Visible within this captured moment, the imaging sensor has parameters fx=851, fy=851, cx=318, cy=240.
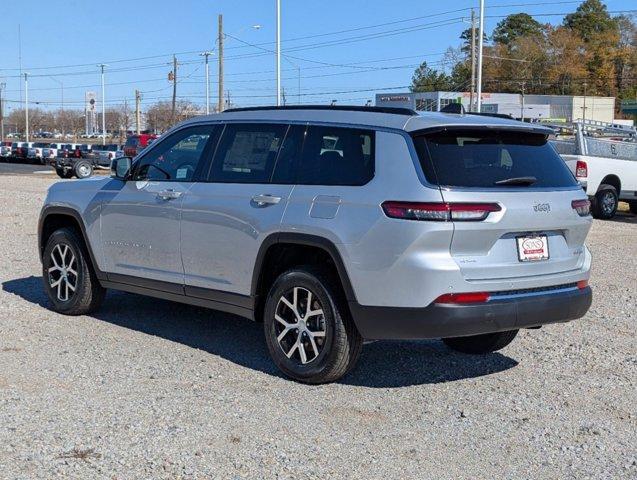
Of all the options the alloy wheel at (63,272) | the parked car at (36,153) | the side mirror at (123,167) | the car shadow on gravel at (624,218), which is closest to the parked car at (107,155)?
the parked car at (36,153)

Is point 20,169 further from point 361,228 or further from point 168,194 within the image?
point 361,228

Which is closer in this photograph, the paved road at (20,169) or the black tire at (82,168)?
the black tire at (82,168)

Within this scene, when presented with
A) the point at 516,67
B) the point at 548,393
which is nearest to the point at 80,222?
the point at 548,393

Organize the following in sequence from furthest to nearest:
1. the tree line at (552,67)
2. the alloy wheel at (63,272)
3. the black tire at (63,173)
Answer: the tree line at (552,67) < the black tire at (63,173) < the alloy wheel at (63,272)

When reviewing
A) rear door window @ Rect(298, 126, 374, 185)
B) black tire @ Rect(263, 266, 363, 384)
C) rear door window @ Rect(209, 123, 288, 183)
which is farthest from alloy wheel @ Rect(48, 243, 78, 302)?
rear door window @ Rect(298, 126, 374, 185)

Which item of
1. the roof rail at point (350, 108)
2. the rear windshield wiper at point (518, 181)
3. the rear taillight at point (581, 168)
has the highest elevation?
the roof rail at point (350, 108)

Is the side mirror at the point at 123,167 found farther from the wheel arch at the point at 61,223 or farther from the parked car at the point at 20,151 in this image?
the parked car at the point at 20,151

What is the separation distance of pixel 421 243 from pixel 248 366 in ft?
5.93

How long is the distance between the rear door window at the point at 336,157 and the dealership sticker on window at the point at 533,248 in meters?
1.05

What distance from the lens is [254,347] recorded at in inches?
265

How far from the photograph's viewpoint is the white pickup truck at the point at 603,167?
18203mm

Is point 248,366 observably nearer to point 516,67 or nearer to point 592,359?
point 592,359

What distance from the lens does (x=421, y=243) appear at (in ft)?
16.6

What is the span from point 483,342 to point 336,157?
1976mm
